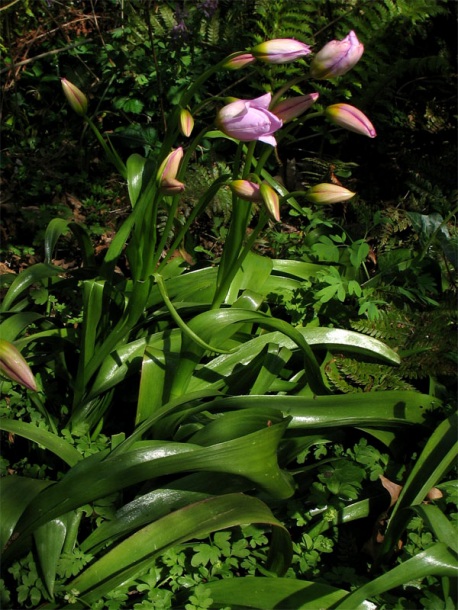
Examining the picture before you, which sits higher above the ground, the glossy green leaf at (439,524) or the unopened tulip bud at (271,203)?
the unopened tulip bud at (271,203)

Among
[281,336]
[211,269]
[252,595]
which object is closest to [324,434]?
[281,336]

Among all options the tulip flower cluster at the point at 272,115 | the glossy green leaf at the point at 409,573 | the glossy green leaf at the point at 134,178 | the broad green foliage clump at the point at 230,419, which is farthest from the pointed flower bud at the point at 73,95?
the glossy green leaf at the point at 409,573

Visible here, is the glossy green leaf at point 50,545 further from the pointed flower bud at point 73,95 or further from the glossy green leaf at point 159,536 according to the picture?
the pointed flower bud at point 73,95

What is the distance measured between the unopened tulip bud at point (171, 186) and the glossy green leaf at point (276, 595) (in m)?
0.92

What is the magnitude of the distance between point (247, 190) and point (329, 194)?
0.68ft

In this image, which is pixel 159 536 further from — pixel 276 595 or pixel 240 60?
pixel 240 60

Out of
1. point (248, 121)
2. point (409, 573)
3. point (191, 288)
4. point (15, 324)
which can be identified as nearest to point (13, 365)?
point (15, 324)

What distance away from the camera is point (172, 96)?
141 inches

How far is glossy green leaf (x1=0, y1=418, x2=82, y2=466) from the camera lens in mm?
1736

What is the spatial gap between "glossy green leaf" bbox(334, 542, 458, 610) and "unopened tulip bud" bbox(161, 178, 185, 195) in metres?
0.97

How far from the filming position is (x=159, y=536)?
4.98 ft

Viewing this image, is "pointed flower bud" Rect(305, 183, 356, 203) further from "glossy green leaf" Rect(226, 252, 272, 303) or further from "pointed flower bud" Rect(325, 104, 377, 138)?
"glossy green leaf" Rect(226, 252, 272, 303)

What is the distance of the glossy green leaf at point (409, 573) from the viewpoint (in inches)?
55.6

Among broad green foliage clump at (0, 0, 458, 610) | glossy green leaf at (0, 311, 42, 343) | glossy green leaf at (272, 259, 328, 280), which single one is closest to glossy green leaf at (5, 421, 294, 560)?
broad green foliage clump at (0, 0, 458, 610)
